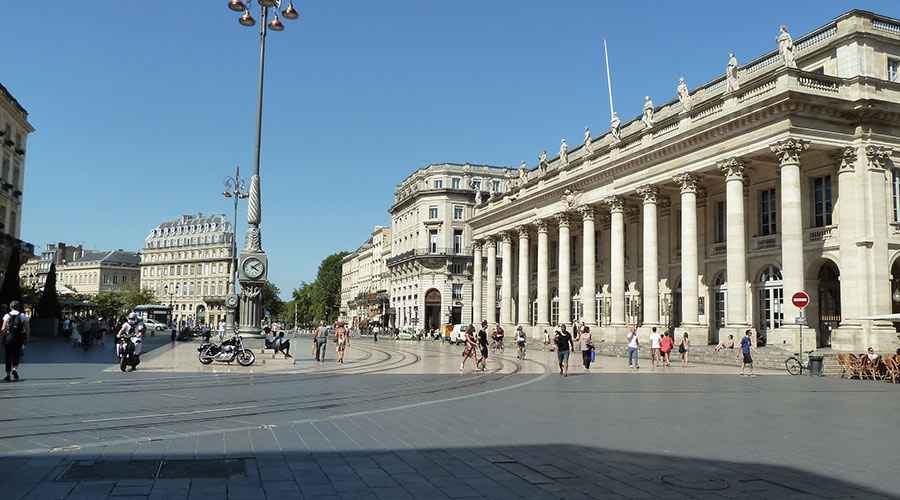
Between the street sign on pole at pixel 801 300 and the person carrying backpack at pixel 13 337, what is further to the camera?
the street sign on pole at pixel 801 300

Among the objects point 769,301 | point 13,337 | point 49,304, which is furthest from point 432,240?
point 13,337

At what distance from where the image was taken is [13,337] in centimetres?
1661

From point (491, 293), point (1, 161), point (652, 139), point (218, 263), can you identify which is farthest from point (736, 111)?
point (218, 263)

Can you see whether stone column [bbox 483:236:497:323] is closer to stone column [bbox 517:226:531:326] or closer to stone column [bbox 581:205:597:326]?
stone column [bbox 517:226:531:326]

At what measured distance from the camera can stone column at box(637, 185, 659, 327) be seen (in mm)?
37438

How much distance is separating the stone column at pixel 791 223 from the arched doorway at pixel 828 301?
3.31 m

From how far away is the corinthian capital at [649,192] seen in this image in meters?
37.6

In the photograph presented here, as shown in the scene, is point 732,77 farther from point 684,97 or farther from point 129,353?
point 129,353

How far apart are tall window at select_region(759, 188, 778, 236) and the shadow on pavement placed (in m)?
28.8

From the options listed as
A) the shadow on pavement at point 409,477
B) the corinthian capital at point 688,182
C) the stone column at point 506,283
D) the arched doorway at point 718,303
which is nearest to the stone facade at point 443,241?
the stone column at point 506,283

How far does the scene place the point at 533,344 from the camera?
162ft

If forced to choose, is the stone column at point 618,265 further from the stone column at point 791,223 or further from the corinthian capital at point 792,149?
the corinthian capital at point 792,149

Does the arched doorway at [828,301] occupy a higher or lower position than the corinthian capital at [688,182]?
lower

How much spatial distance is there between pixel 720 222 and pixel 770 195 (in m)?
4.21
